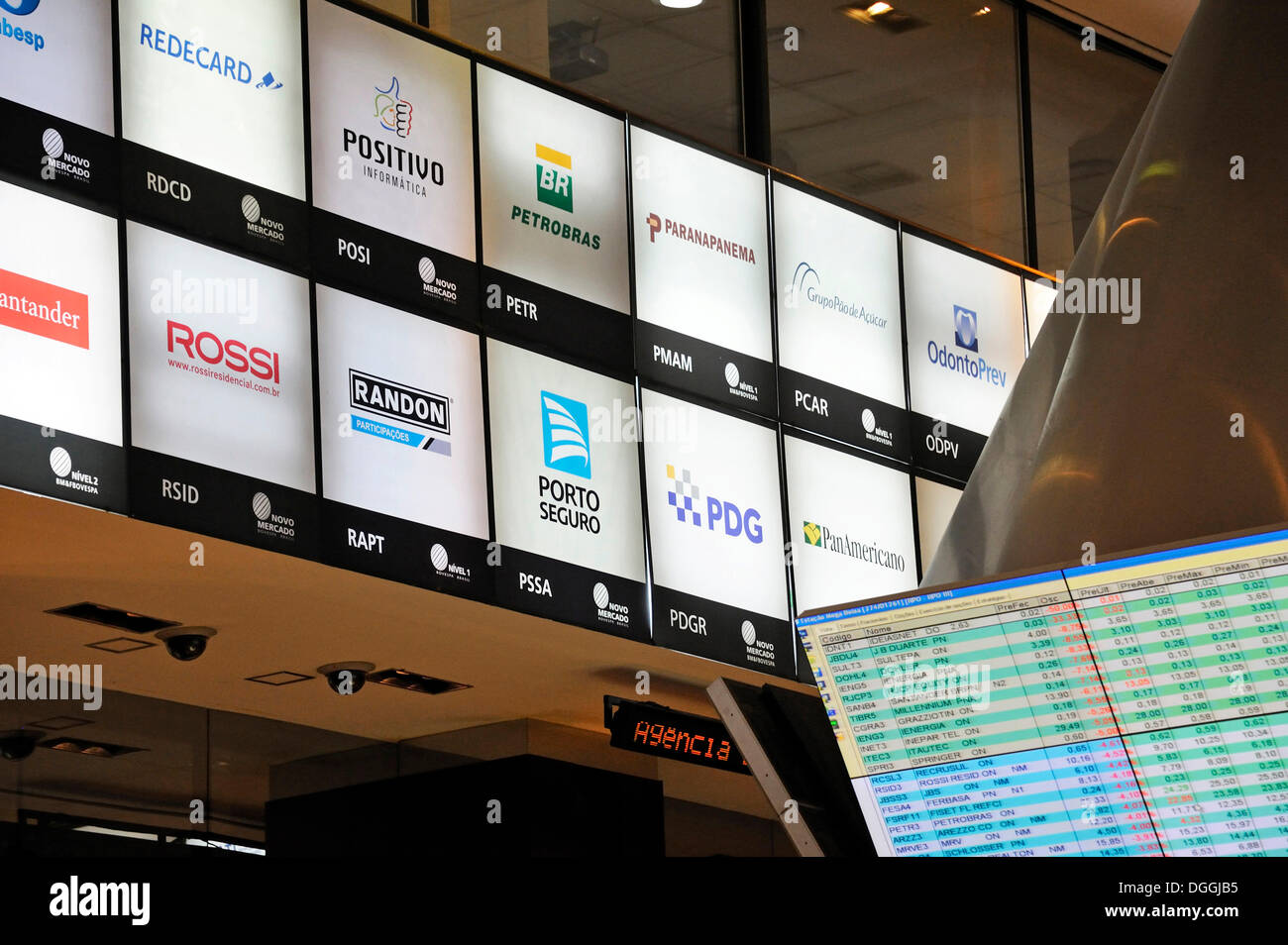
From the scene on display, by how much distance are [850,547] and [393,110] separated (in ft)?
10.2

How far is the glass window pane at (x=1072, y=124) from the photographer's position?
12.2m

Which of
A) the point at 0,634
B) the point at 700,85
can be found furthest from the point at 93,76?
the point at 700,85

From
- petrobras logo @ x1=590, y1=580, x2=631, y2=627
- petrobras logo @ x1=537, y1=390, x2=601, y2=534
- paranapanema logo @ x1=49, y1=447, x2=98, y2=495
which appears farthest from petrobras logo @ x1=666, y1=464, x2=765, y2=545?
paranapanema logo @ x1=49, y1=447, x2=98, y2=495

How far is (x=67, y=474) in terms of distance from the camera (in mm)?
6680

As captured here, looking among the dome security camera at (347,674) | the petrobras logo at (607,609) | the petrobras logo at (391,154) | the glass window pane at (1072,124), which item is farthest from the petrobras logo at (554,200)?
the glass window pane at (1072,124)

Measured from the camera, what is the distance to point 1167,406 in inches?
154

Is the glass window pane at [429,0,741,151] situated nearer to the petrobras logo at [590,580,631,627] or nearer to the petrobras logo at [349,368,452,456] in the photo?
the petrobras logo at [349,368,452,456]

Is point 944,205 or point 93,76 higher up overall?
point 944,205

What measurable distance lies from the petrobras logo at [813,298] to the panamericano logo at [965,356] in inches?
23.6

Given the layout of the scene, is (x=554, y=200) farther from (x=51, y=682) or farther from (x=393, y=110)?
(x=51, y=682)

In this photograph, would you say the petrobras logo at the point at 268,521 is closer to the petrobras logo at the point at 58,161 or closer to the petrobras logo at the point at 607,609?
the petrobras logo at the point at 58,161
